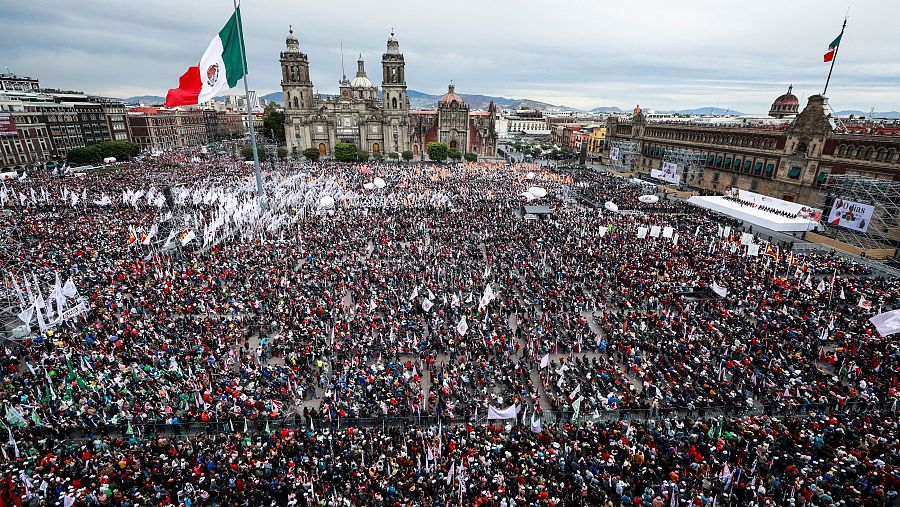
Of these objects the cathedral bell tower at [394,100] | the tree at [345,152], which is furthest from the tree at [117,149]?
the cathedral bell tower at [394,100]

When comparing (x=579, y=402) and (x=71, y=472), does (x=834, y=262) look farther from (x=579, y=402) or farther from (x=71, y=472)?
(x=71, y=472)

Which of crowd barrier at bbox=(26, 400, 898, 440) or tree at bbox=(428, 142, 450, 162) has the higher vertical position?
tree at bbox=(428, 142, 450, 162)

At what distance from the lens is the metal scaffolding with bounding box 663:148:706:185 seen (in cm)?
6000

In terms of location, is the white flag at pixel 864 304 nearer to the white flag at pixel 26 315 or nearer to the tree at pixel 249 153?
the white flag at pixel 26 315

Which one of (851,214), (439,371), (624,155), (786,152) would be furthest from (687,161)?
(439,371)

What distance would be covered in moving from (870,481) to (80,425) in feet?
79.3

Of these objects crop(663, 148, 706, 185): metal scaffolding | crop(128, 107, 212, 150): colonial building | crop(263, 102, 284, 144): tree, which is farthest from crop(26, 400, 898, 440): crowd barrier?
crop(128, 107, 212, 150): colonial building

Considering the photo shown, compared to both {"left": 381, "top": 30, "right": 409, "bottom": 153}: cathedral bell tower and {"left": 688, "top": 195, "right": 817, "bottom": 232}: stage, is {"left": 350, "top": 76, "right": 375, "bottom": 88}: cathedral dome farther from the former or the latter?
{"left": 688, "top": 195, "right": 817, "bottom": 232}: stage

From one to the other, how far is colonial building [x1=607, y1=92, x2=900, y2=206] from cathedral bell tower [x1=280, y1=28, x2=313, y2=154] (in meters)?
63.4

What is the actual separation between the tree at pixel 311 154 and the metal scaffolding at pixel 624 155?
181ft

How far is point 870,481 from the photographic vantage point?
39.4 ft

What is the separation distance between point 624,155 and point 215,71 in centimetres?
6869

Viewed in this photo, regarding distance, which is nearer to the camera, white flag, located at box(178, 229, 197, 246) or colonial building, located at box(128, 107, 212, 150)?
white flag, located at box(178, 229, 197, 246)

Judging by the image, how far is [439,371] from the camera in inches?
713
